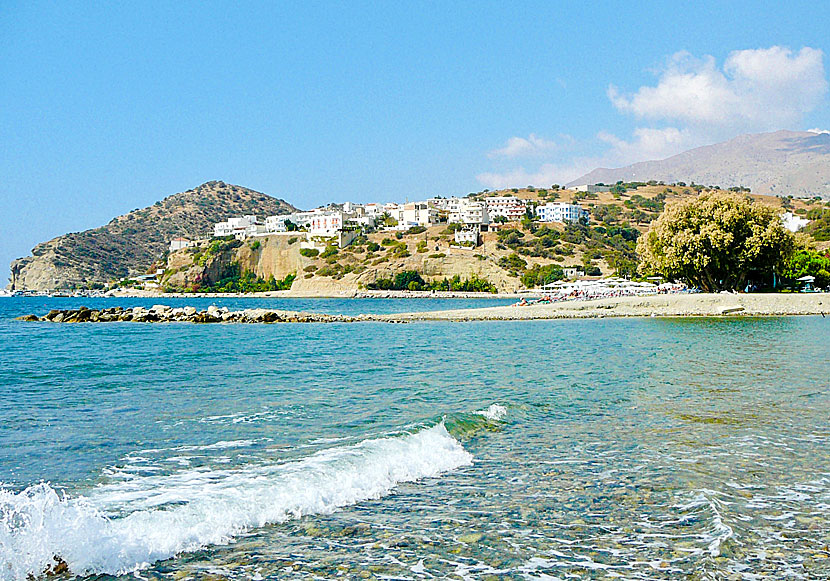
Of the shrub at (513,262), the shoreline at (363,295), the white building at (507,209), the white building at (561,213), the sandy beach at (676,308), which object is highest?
the white building at (507,209)

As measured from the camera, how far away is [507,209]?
6063 inches

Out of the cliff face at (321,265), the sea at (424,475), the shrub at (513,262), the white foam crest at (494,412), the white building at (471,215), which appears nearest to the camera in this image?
the sea at (424,475)

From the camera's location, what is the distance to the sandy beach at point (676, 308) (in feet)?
139

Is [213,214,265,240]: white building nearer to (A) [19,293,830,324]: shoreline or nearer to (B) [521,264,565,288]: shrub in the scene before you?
(B) [521,264,565,288]: shrub

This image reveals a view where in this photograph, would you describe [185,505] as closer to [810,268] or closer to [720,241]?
[720,241]

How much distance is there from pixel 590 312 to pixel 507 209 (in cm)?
10974

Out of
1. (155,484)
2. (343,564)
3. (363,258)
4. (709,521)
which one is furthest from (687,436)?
(363,258)

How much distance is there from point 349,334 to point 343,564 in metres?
30.9

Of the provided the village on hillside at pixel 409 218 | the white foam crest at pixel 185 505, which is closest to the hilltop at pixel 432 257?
the village on hillside at pixel 409 218

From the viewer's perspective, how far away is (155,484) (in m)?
7.43

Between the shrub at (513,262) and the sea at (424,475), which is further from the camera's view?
the shrub at (513,262)

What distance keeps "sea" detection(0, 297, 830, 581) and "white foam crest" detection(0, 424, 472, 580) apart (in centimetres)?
2

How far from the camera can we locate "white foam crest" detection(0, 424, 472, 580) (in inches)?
210

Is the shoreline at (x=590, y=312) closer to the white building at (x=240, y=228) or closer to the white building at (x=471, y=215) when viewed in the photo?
the white building at (x=471, y=215)
